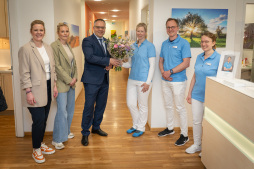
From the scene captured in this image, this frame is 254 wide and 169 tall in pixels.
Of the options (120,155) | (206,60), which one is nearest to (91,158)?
(120,155)

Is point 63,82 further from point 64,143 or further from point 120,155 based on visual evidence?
point 120,155

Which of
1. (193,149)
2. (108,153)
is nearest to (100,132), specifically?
(108,153)

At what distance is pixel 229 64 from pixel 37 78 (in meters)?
2.14

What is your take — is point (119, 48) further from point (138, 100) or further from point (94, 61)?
point (138, 100)

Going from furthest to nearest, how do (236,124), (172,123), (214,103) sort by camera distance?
1. (172,123)
2. (214,103)
3. (236,124)

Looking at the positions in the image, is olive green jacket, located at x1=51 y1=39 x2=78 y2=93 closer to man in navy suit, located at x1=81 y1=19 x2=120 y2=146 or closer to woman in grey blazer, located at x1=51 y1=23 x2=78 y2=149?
woman in grey blazer, located at x1=51 y1=23 x2=78 y2=149

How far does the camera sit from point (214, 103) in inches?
101

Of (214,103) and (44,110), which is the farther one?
(44,110)

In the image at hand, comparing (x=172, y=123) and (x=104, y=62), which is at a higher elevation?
(x=104, y=62)

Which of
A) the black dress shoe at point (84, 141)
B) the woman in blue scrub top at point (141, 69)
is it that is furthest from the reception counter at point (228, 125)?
the black dress shoe at point (84, 141)

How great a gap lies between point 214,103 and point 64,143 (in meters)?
2.25

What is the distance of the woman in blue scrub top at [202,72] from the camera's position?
285cm

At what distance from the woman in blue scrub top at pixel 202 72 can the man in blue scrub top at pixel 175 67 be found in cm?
34

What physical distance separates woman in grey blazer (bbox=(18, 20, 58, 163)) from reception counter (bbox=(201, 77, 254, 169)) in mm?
1911
